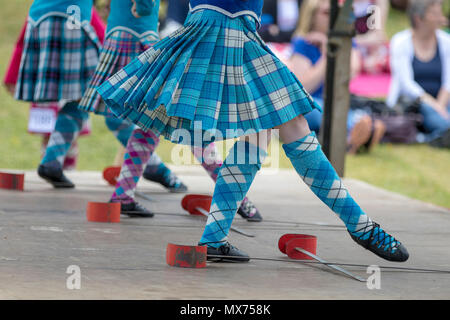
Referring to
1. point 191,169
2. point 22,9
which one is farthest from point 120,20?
point 22,9

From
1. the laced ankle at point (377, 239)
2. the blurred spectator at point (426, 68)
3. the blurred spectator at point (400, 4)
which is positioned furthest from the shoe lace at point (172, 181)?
the blurred spectator at point (400, 4)

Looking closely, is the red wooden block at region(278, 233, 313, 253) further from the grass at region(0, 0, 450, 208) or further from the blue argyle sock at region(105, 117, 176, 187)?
the grass at region(0, 0, 450, 208)

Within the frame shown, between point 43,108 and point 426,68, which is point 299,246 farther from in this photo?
point 426,68

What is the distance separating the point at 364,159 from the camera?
852 centimetres

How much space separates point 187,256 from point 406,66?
738 cm

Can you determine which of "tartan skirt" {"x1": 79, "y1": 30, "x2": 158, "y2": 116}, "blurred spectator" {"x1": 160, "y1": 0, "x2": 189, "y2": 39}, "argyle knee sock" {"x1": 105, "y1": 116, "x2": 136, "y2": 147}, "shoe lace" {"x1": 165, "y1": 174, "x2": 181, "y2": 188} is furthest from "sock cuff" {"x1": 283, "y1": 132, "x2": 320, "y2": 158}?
"blurred spectator" {"x1": 160, "y1": 0, "x2": 189, "y2": 39}

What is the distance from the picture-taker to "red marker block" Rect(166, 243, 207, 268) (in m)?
2.69

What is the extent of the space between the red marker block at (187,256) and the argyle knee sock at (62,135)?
1902 mm

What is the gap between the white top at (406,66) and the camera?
31.1 ft

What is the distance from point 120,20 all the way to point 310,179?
142 cm

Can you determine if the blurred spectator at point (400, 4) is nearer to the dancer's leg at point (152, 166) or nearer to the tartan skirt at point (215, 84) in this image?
the dancer's leg at point (152, 166)

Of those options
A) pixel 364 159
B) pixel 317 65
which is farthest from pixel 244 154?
pixel 364 159

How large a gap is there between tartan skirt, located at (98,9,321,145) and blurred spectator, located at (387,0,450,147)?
679 centimetres

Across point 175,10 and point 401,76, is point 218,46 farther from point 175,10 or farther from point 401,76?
point 175,10
